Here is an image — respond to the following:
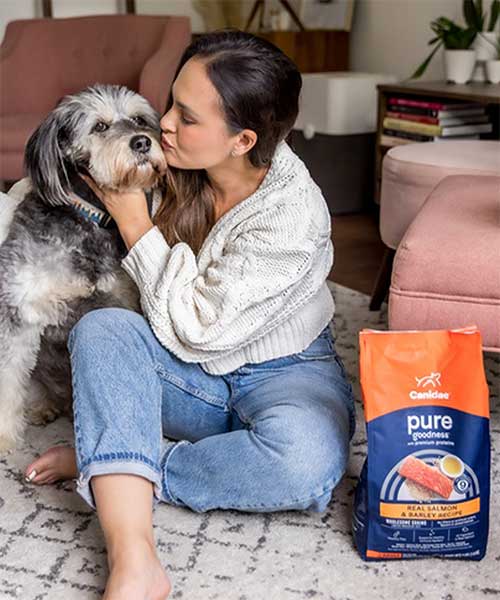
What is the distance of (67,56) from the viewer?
3.93 meters

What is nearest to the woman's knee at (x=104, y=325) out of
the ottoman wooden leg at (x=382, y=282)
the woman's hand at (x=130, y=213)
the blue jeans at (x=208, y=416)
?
the blue jeans at (x=208, y=416)

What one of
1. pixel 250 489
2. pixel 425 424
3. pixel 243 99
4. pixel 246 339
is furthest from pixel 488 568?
pixel 243 99

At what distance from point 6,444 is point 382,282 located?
4.01 ft

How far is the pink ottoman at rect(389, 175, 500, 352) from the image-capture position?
1.55 m

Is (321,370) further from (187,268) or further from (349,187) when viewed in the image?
(349,187)

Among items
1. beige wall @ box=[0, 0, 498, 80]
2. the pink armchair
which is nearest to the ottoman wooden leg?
the pink armchair

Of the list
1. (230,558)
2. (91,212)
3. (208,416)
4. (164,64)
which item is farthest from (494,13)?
(230,558)

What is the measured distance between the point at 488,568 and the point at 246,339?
1.68 ft

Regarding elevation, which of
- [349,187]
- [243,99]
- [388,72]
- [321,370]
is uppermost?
[243,99]

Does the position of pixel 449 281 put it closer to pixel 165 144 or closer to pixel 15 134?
pixel 165 144

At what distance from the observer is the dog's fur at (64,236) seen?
1.58 metres

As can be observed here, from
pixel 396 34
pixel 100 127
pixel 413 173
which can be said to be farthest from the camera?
pixel 396 34

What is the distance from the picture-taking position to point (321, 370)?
5.29ft

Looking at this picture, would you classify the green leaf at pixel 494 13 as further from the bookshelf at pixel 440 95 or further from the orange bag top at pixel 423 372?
the orange bag top at pixel 423 372
